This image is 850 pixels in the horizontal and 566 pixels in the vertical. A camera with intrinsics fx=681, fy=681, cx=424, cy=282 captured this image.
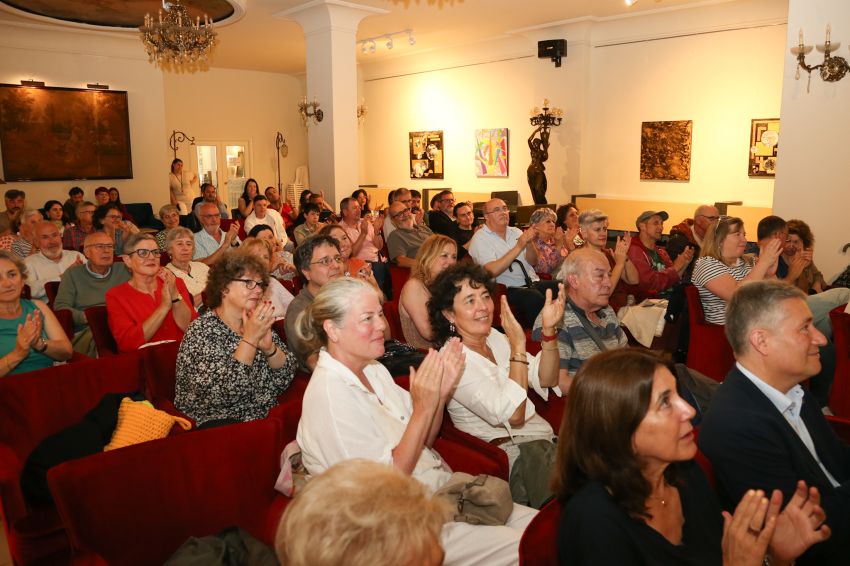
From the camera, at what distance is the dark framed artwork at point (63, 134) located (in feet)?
40.7

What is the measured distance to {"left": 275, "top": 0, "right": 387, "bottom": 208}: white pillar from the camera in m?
10.4

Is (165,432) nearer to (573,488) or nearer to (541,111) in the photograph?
(573,488)

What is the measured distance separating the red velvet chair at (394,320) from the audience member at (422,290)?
67 millimetres

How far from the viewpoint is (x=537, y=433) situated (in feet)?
9.68

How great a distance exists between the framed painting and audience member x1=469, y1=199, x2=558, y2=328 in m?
8.60

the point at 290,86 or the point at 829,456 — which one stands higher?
the point at 290,86

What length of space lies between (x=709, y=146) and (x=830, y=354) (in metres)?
8.20

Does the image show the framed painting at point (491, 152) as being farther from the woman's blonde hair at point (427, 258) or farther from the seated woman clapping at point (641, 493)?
the seated woman clapping at point (641, 493)

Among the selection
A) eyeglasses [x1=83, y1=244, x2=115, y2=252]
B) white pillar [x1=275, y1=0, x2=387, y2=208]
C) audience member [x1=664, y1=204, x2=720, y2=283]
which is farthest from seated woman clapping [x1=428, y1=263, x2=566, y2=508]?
white pillar [x1=275, y1=0, x2=387, y2=208]

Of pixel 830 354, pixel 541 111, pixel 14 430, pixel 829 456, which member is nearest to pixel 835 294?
pixel 830 354

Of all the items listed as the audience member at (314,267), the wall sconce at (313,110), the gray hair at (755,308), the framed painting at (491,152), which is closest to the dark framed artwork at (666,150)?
the framed painting at (491,152)

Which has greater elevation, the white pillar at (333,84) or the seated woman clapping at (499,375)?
the white pillar at (333,84)

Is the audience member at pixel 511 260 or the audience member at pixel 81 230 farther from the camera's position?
the audience member at pixel 81 230

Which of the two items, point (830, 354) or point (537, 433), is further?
point (830, 354)
